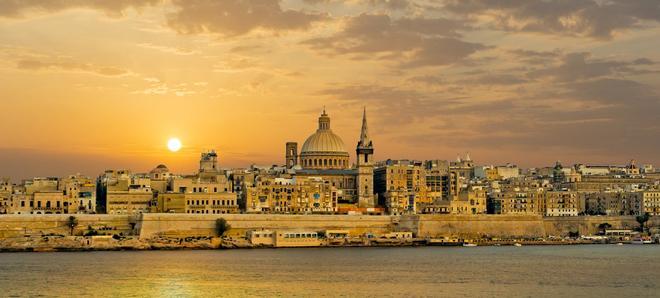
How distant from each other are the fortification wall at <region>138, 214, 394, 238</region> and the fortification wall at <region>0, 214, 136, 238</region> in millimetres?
1858

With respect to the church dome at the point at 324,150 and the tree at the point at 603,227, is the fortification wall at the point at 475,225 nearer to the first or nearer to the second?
the tree at the point at 603,227

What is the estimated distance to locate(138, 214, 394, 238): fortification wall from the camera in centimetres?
6925

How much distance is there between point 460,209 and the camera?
82.8 m

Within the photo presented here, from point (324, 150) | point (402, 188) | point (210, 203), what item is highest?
point (324, 150)

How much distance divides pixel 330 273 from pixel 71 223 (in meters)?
24.9

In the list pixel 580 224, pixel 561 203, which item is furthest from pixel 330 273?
pixel 561 203

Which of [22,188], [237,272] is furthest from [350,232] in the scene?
[237,272]

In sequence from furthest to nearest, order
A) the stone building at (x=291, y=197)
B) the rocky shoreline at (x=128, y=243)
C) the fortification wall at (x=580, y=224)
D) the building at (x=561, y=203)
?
the building at (x=561, y=203)
the fortification wall at (x=580, y=224)
the stone building at (x=291, y=197)
the rocky shoreline at (x=128, y=243)

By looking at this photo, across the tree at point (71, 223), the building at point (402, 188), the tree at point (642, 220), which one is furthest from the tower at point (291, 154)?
the tree at point (71, 223)

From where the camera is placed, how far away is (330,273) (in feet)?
158

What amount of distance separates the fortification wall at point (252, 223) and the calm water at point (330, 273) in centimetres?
535

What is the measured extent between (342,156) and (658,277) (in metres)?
51.2

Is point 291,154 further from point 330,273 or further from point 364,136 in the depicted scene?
point 330,273

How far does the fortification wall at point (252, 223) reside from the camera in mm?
69250
